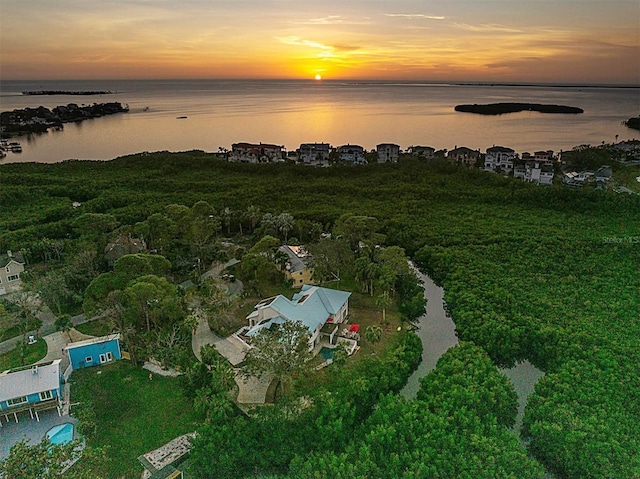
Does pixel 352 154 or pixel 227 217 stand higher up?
pixel 352 154

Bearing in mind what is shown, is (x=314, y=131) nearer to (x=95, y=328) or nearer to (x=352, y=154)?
(x=352, y=154)

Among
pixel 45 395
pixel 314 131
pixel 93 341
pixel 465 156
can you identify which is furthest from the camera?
pixel 314 131

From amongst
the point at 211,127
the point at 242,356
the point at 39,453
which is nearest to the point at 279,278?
the point at 242,356

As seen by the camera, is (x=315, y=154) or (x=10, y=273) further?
(x=315, y=154)

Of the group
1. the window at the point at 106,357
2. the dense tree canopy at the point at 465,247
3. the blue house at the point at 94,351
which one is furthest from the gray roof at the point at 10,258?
the window at the point at 106,357

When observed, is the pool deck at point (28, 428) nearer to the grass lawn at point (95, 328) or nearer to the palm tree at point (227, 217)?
the grass lawn at point (95, 328)

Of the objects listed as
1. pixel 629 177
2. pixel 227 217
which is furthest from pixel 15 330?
pixel 629 177

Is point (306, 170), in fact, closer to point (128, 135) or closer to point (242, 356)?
point (242, 356)
